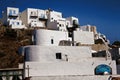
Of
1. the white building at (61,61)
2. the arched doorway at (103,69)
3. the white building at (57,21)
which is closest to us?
the white building at (61,61)

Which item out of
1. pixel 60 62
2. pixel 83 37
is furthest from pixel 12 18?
pixel 60 62

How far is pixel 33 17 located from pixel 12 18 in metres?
6.31

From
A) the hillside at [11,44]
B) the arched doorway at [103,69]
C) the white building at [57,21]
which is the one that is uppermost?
the white building at [57,21]

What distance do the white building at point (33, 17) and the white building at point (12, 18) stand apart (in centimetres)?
Answer: 201

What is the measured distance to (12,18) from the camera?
7900 cm

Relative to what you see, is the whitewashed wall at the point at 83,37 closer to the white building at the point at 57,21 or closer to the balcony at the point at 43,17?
the white building at the point at 57,21

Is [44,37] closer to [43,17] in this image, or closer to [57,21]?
[57,21]

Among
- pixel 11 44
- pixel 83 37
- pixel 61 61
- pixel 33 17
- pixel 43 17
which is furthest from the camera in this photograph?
pixel 43 17

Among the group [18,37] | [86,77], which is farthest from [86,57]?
[18,37]

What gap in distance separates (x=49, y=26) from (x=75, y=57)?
4191cm

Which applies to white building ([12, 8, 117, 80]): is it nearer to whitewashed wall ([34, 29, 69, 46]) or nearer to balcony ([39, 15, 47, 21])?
whitewashed wall ([34, 29, 69, 46])

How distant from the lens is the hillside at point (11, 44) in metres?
49.0

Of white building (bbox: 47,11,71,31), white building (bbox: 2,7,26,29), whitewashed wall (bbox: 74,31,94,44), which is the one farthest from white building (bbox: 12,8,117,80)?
white building (bbox: 2,7,26,29)

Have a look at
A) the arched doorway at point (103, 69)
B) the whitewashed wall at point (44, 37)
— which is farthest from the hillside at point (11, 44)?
the arched doorway at point (103, 69)
